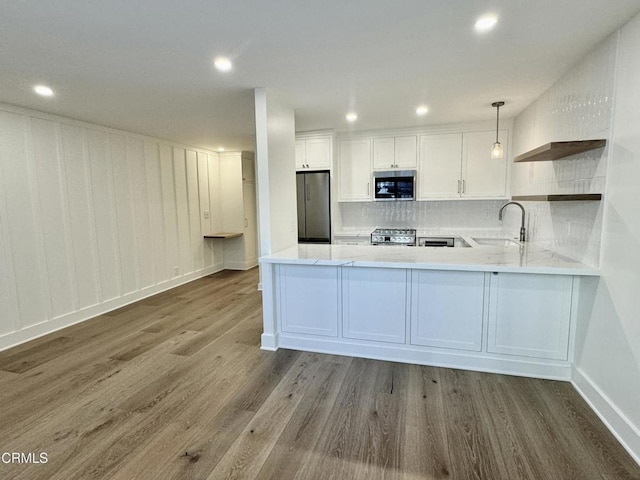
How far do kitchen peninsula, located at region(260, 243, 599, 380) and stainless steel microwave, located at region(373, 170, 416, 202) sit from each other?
5.27 feet

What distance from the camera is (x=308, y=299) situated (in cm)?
308

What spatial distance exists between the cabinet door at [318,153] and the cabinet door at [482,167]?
6.07ft

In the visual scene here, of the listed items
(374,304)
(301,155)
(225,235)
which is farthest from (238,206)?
(374,304)

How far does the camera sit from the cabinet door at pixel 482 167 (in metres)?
4.41

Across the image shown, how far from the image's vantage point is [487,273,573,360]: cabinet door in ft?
8.22

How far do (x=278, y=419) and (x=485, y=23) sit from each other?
270cm

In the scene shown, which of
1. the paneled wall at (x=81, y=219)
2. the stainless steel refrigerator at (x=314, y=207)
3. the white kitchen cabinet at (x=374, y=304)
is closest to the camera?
the white kitchen cabinet at (x=374, y=304)

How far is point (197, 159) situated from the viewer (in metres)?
6.10

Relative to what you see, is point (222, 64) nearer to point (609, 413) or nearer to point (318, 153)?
point (318, 153)

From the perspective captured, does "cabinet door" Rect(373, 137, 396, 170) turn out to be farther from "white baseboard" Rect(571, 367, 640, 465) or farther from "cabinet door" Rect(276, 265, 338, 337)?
"white baseboard" Rect(571, 367, 640, 465)

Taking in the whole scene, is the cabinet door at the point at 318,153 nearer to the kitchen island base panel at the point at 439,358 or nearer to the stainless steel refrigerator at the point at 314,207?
the stainless steel refrigerator at the point at 314,207

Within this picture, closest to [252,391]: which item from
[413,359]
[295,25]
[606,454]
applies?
[413,359]
